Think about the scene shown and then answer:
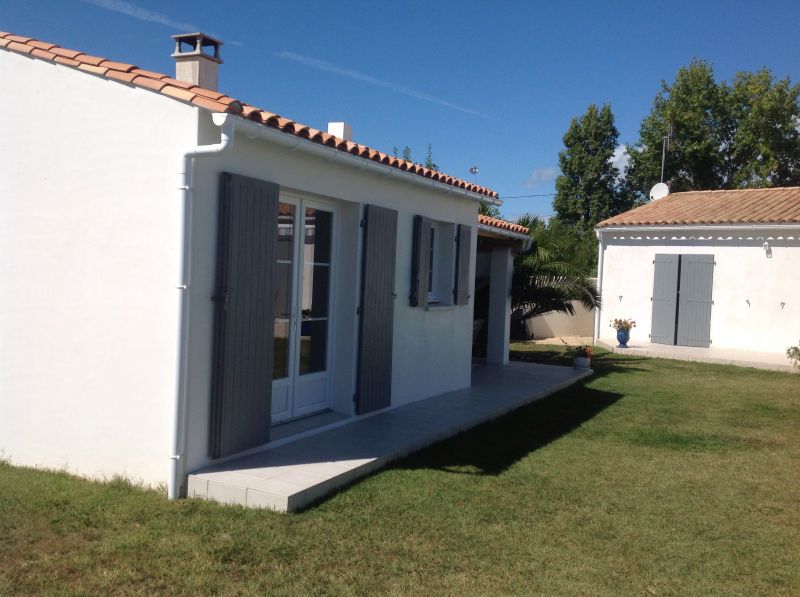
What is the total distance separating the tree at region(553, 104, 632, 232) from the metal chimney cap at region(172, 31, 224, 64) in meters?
29.9

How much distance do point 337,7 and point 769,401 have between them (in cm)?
1026

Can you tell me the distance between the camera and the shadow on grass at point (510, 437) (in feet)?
21.2

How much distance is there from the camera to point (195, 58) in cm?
671

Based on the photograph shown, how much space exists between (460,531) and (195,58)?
16.0 feet

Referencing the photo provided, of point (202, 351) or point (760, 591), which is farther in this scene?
point (202, 351)

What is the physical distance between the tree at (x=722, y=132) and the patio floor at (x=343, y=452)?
26.0m

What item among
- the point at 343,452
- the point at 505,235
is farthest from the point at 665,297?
the point at 343,452

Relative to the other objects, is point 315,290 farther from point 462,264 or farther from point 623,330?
point 623,330

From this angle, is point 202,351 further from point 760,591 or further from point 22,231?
point 760,591

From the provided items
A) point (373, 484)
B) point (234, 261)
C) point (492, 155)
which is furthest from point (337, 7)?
point (492, 155)

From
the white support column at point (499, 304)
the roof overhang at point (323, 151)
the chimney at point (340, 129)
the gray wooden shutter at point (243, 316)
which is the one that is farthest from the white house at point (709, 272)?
the gray wooden shutter at point (243, 316)

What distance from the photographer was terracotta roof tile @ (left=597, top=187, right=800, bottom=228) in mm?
16000

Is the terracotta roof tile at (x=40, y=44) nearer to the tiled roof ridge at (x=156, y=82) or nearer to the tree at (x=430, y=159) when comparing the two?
the tiled roof ridge at (x=156, y=82)

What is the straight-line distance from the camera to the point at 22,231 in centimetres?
594
